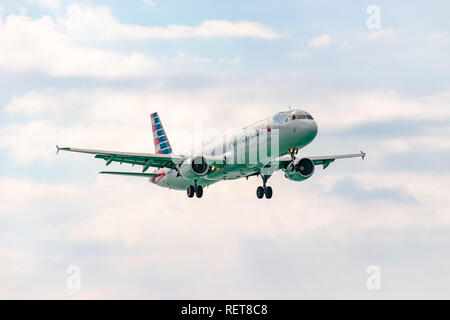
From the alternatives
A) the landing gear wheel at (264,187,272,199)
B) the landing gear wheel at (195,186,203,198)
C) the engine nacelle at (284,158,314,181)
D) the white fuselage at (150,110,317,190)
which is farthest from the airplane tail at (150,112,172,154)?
the engine nacelle at (284,158,314,181)

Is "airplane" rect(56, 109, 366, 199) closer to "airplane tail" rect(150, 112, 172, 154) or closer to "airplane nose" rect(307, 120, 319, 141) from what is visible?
"airplane nose" rect(307, 120, 319, 141)

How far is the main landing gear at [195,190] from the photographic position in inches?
2805

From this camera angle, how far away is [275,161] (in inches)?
2746

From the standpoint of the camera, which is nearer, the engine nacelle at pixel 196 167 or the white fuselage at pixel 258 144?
the white fuselage at pixel 258 144

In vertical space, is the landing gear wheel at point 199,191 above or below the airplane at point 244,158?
below

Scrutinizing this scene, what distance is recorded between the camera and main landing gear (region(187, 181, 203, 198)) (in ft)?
234

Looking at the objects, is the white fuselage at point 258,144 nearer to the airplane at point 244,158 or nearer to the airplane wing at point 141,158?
the airplane at point 244,158

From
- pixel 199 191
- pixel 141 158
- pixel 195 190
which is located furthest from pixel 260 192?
pixel 141 158

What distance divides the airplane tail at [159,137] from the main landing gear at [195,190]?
1453 cm

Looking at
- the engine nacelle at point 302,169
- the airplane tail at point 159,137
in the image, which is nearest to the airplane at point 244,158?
the engine nacelle at point 302,169
